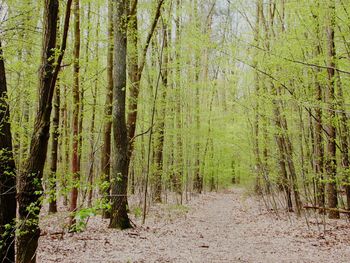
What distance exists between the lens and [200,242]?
9.23 m

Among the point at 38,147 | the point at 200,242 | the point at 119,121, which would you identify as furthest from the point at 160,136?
the point at 38,147

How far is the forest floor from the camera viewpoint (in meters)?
7.21

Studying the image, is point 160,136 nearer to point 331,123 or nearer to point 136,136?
point 136,136

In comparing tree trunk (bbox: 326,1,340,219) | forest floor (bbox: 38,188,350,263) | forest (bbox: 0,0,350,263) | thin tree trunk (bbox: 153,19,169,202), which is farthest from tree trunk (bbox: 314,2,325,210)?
thin tree trunk (bbox: 153,19,169,202)

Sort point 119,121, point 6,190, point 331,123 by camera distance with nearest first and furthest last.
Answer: point 6,190 → point 119,121 → point 331,123

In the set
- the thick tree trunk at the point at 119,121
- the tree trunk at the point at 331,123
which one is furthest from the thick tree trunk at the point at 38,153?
the tree trunk at the point at 331,123

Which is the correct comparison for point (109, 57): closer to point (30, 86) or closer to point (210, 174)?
point (30, 86)

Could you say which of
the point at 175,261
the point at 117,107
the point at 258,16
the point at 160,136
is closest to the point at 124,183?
the point at 117,107

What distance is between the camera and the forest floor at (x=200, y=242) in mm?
7215

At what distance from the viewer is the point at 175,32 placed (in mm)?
18891

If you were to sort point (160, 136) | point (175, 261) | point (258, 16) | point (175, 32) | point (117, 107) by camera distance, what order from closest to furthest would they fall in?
point (175, 261), point (117, 107), point (160, 136), point (258, 16), point (175, 32)

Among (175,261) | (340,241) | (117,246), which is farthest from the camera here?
(340,241)

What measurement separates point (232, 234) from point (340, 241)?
3.21 meters

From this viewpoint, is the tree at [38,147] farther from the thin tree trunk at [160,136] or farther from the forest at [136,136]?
the thin tree trunk at [160,136]
